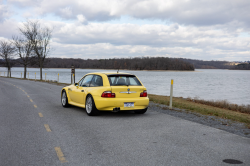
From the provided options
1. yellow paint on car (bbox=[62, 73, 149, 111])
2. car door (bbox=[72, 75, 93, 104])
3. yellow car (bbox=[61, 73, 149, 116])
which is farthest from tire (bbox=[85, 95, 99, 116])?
car door (bbox=[72, 75, 93, 104])

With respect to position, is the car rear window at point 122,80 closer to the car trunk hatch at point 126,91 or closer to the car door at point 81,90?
the car trunk hatch at point 126,91

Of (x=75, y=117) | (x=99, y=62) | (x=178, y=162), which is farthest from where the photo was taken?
(x=99, y=62)

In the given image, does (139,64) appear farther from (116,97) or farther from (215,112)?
(116,97)

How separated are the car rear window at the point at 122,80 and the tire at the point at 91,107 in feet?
2.95

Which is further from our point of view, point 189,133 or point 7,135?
point 189,133

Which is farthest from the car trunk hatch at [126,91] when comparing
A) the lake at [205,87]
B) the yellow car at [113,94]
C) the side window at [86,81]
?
the lake at [205,87]

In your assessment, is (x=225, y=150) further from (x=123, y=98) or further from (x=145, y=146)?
(x=123, y=98)

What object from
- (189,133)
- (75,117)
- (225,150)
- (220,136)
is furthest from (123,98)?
(225,150)

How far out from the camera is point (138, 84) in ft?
29.3

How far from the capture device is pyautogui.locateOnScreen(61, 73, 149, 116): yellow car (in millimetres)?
8344

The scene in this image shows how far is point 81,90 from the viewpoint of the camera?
31.1ft

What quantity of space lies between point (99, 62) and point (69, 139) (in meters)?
182

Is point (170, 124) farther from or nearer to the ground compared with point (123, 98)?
nearer to the ground

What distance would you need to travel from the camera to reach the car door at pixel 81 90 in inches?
368
